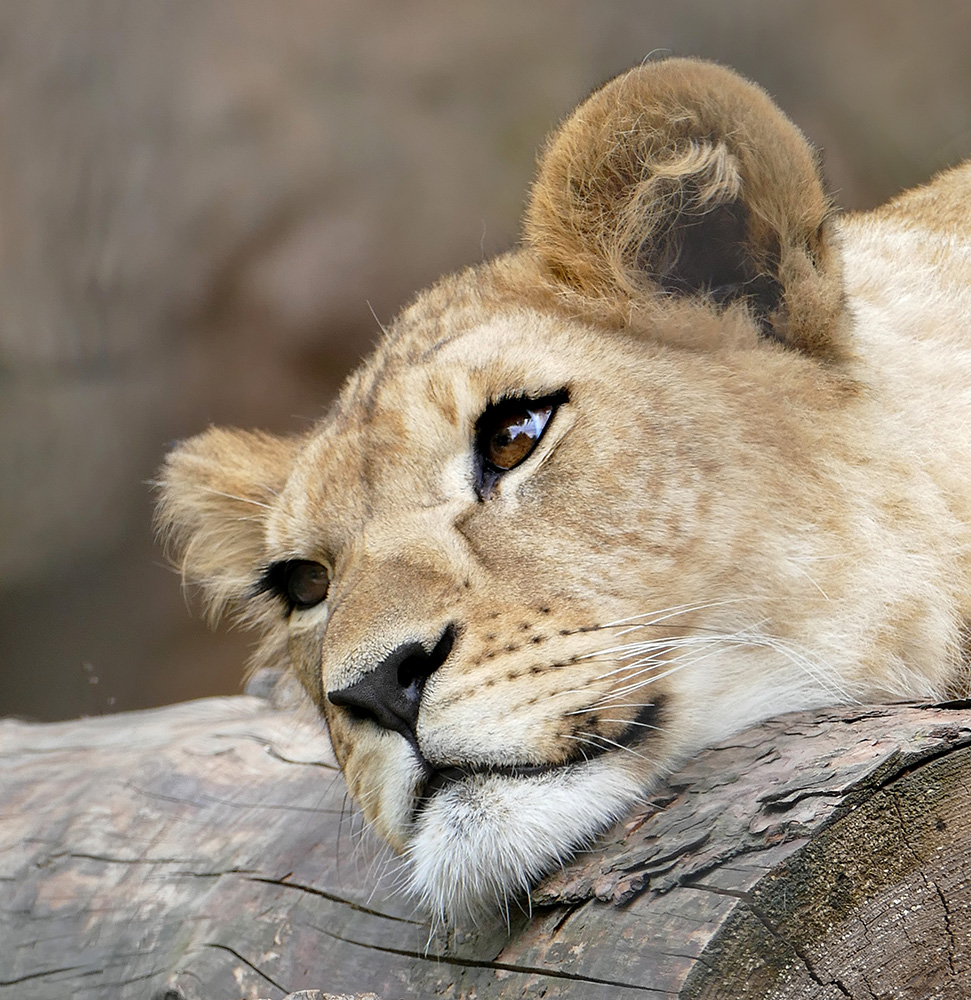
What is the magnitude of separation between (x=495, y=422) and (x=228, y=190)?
16.9ft

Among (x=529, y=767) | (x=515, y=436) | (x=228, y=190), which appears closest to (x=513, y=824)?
(x=529, y=767)

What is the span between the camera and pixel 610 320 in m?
2.33

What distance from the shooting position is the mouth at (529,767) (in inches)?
71.9

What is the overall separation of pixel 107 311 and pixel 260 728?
4026mm

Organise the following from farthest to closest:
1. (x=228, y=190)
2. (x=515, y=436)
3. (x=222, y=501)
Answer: (x=228, y=190)
(x=222, y=501)
(x=515, y=436)

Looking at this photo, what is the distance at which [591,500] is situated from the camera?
205 centimetres

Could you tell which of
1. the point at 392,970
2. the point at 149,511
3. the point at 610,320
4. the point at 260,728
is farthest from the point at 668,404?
the point at 149,511

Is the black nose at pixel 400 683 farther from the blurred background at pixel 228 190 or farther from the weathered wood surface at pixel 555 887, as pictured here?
the blurred background at pixel 228 190

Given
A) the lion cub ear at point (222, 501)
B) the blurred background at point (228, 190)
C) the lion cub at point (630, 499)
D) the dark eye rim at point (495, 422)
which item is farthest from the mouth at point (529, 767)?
the blurred background at point (228, 190)

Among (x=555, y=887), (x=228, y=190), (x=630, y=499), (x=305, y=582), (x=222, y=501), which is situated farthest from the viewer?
(x=228, y=190)

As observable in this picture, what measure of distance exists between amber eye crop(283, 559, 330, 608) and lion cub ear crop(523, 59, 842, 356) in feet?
2.78

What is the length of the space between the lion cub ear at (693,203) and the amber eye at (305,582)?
85cm

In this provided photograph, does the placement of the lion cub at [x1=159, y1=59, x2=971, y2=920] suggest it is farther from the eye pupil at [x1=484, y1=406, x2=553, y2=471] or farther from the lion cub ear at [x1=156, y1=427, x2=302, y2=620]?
the lion cub ear at [x1=156, y1=427, x2=302, y2=620]

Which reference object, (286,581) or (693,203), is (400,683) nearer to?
(286,581)
